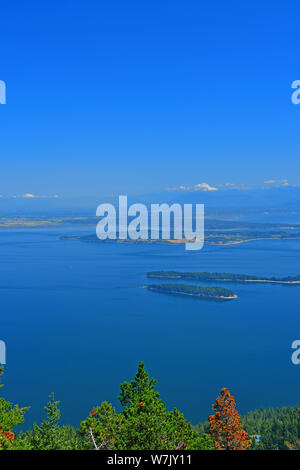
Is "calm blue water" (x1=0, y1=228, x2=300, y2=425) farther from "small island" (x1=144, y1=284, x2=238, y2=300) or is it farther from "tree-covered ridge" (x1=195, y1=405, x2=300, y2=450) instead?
"tree-covered ridge" (x1=195, y1=405, x2=300, y2=450)

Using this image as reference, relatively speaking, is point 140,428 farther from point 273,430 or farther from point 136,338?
point 136,338

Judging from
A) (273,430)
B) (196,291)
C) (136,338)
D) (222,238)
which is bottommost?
(136,338)

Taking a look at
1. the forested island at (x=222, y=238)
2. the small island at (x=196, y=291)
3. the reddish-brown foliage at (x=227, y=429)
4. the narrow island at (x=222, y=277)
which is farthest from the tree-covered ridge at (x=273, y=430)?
the forested island at (x=222, y=238)

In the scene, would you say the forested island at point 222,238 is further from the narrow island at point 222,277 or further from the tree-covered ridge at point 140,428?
the tree-covered ridge at point 140,428

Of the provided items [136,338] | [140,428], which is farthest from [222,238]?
[140,428]

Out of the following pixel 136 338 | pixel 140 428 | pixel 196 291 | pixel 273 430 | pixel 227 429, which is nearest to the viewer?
pixel 140 428

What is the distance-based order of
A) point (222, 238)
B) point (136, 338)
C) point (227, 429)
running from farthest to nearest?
1. point (222, 238)
2. point (136, 338)
3. point (227, 429)
